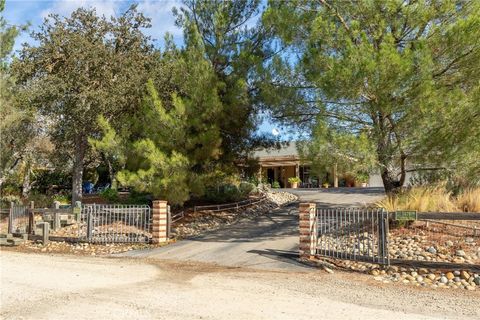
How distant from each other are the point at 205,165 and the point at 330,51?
655 cm

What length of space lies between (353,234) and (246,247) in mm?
2950

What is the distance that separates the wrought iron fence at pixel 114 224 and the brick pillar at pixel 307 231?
17.7 ft

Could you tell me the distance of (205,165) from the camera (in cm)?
1692

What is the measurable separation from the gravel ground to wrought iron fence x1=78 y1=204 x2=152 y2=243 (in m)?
3.54

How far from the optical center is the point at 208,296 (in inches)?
318

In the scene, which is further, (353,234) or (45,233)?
(45,233)

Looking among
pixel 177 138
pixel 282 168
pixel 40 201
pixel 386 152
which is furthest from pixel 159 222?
pixel 282 168

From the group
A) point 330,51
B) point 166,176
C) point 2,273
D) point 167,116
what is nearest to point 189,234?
point 166,176

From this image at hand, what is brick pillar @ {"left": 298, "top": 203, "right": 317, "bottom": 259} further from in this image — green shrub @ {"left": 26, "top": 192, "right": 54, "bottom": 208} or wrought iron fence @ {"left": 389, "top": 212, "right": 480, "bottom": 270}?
green shrub @ {"left": 26, "top": 192, "right": 54, "bottom": 208}

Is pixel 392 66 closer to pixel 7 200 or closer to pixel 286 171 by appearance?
pixel 7 200

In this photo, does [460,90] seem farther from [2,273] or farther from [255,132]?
[2,273]

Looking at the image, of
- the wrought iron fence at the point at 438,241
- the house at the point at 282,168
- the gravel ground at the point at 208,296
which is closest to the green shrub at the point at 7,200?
the gravel ground at the point at 208,296

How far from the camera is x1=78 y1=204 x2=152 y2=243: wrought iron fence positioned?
14766 mm

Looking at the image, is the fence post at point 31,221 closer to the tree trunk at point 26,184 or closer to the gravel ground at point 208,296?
the gravel ground at point 208,296
